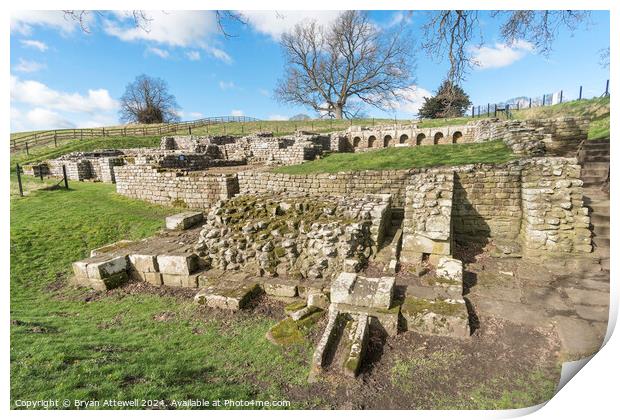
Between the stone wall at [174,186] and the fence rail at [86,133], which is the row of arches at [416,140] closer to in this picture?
the stone wall at [174,186]

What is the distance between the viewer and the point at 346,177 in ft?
31.4

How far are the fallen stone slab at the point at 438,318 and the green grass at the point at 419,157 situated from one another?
18.6 feet

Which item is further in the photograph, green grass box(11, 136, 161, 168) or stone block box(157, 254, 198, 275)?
green grass box(11, 136, 161, 168)

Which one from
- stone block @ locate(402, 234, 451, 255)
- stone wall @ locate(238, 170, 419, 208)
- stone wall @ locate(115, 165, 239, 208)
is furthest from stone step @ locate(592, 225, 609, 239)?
stone wall @ locate(115, 165, 239, 208)

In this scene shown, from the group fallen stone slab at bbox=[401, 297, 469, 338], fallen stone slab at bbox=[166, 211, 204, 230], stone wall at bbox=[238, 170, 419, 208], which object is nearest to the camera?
fallen stone slab at bbox=[401, 297, 469, 338]

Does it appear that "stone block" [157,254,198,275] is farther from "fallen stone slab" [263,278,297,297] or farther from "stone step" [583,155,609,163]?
"stone step" [583,155,609,163]

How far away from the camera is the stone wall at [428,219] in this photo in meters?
5.93

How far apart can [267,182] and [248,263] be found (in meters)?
5.06

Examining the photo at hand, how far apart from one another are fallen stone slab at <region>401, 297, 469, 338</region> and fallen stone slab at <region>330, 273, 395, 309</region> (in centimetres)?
33

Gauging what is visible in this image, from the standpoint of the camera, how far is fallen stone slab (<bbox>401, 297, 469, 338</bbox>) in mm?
4086

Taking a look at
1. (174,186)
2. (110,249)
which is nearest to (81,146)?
(174,186)

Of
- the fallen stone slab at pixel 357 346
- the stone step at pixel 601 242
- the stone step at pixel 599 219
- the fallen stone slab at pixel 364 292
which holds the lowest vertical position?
the fallen stone slab at pixel 357 346

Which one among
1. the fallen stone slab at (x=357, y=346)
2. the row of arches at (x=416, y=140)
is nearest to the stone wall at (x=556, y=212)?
the fallen stone slab at (x=357, y=346)

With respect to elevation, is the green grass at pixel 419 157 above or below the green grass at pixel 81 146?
below
